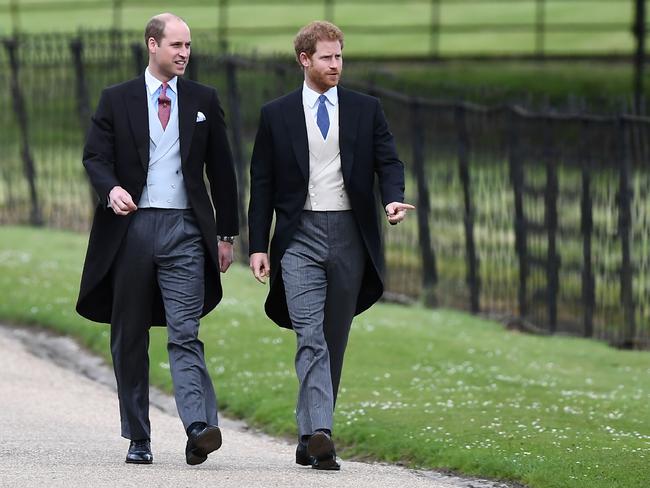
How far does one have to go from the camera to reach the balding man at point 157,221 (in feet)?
26.1

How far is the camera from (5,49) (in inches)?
833

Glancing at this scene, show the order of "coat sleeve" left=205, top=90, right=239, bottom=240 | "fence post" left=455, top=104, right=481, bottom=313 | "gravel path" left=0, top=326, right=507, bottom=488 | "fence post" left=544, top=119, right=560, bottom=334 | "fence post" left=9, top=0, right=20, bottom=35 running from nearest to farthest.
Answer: "gravel path" left=0, top=326, right=507, bottom=488 < "coat sleeve" left=205, top=90, right=239, bottom=240 < "fence post" left=544, top=119, right=560, bottom=334 < "fence post" left=455, top=104, right=481, bottom=313 < "fence post" left=9, top=0, right=20, bottom=35

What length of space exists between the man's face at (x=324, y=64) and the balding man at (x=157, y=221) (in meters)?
0.46

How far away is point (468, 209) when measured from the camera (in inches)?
681

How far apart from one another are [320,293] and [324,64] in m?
1.01

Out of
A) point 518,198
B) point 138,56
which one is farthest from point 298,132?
point 138,56

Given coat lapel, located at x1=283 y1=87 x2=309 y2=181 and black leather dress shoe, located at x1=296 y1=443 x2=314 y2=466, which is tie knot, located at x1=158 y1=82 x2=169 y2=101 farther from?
black leather dress shoe, located at x1=296 y1=443 x2=314 y2=466

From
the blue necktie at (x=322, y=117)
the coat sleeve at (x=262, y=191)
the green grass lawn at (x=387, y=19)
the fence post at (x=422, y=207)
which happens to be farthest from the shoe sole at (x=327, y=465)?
the green grass lawn at (x=387, y=19)

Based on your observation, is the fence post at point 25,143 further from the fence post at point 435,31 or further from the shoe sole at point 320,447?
the fence post at point 435,31

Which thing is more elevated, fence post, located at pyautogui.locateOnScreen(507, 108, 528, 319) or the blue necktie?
the blue necktie

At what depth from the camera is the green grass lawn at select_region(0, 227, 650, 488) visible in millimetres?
8711

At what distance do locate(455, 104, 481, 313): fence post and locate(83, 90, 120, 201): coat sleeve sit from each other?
9.19 metres

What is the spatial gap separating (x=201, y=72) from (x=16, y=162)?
3119mm

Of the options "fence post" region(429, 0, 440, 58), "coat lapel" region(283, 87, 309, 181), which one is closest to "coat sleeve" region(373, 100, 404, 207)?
"coat lapel" region(283, 87, 309, 181)
